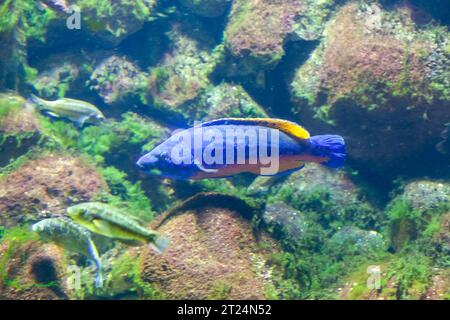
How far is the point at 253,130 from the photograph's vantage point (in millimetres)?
3992

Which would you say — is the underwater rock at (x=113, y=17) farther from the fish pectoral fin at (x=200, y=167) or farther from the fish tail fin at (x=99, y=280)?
the fish tail fin at (x=99, y=280)

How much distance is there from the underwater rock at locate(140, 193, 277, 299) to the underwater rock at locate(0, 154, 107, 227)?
1833 millimetres

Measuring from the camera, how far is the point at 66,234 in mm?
4035

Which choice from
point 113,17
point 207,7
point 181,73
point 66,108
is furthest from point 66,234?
point 207,7

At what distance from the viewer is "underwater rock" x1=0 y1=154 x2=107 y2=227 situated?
5.09 metres

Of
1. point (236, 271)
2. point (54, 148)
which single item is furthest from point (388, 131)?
point (54, 148)

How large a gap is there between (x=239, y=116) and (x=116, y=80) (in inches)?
106

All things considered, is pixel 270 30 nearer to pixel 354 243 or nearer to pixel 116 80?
pixel 116 80

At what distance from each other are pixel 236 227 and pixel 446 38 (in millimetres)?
4299


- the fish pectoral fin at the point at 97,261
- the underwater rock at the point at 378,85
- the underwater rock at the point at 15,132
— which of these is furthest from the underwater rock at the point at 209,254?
the underwater rock at the point at 15,132

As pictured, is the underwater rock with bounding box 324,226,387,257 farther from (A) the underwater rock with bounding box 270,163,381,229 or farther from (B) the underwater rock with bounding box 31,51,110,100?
(B) the underwater rock with bounding box 31,51,110,100

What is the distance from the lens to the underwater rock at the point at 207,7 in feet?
25.3

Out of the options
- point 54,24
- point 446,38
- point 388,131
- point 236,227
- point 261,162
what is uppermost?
point 54,24
